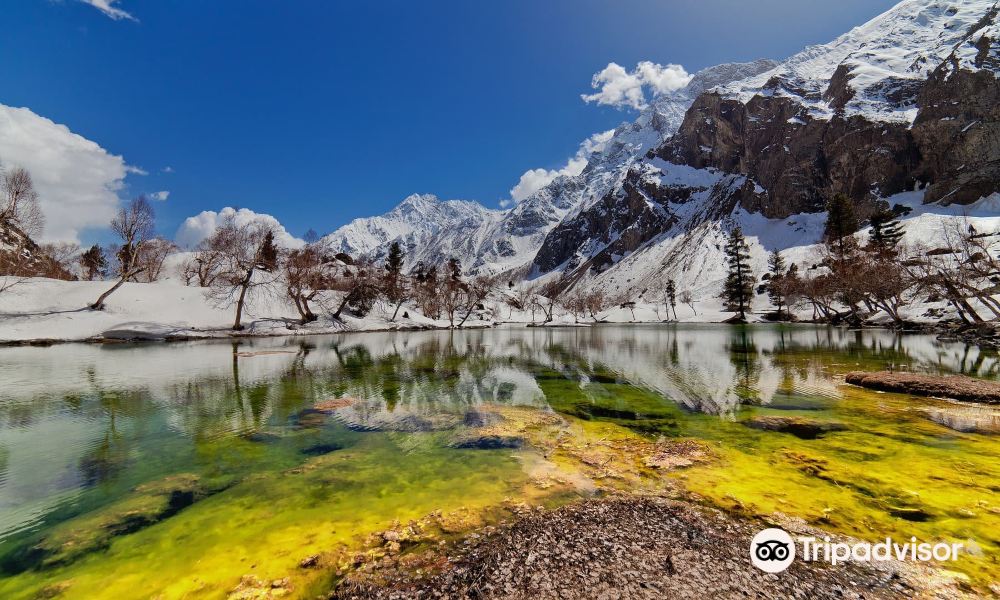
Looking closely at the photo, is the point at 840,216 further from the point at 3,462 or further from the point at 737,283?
the point at 3,462

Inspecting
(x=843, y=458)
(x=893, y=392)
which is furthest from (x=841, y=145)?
(x=843, y=458)

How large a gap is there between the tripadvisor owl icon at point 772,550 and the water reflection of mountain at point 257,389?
30.0 ft

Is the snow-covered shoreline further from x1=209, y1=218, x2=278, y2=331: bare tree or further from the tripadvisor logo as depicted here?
the tripadvisor logo

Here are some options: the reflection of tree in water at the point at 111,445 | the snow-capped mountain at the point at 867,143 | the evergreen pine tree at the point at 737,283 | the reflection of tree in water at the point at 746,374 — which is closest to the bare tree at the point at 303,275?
the reflection of tree in water at the point at 111,445

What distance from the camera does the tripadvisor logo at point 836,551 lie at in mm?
5241

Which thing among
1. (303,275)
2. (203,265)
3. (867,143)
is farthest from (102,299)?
(867,143)

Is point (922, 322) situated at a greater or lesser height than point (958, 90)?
lesser

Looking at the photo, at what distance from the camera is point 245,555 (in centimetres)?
573

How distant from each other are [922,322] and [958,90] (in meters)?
141

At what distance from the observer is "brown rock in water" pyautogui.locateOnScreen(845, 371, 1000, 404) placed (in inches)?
560

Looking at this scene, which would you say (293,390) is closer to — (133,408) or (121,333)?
(133,408)

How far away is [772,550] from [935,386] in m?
16.8

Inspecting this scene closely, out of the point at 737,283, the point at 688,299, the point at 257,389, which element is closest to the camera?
the point at 257,389

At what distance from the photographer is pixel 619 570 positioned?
16.0ft
